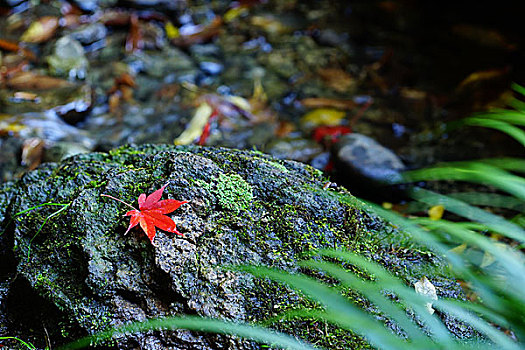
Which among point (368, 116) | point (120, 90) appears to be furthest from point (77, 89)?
point (368, 116)

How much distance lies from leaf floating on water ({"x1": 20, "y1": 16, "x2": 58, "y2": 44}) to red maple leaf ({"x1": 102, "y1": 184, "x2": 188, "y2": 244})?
370 cm

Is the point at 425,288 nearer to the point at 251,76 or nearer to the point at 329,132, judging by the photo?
the point at 329,132

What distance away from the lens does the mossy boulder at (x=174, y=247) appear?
1346 millimetres

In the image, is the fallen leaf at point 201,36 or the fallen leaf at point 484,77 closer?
the fallen leaf at point 484,77

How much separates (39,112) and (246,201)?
9.19 ft

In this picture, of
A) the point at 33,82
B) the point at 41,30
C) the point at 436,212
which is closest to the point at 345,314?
the point at 436,212

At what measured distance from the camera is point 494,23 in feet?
14.3

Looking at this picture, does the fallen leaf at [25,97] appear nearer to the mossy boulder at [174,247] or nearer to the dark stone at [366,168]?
the mossy boulder at [174,247]

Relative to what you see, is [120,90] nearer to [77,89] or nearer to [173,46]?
[77,89]

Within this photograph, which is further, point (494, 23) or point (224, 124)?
point (494, 23)

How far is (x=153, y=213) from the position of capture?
1416 millimetres

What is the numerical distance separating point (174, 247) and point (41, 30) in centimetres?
395

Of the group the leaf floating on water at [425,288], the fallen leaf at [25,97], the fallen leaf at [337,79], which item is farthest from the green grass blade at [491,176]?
the fallen leaf at [25,97]

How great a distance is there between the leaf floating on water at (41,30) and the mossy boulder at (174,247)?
10.5 ft
